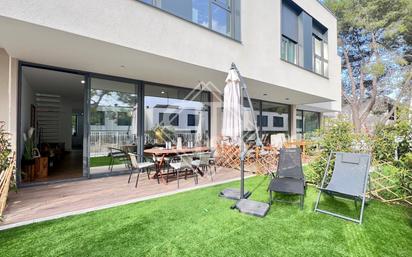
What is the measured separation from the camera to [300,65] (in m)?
9.77

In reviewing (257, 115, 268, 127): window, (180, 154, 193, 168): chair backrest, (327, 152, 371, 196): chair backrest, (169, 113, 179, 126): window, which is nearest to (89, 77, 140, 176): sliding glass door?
(169, 113, 179, 126): window

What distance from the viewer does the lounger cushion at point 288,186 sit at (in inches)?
158

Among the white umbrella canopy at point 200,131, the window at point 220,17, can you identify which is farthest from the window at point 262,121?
the window at point 220,17

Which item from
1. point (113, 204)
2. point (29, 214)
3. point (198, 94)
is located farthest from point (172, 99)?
point (29, 214)

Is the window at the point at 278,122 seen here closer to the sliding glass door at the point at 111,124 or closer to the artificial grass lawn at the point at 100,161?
the sliding glass door at the point at 111,124

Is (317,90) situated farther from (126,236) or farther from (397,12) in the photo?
(397,12)

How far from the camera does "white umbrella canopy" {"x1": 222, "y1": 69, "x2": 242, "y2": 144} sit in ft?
15.0

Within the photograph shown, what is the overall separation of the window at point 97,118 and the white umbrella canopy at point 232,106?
4.02 meters

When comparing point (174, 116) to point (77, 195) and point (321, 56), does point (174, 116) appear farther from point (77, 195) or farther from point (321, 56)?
point (321, 56)

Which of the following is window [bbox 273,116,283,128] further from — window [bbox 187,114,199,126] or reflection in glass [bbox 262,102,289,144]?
window [bbox 187,114,199,126]

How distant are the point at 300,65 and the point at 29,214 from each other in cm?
1063

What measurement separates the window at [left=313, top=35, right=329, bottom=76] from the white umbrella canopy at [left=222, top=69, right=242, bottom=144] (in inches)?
319

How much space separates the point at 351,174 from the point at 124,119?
20.9ft

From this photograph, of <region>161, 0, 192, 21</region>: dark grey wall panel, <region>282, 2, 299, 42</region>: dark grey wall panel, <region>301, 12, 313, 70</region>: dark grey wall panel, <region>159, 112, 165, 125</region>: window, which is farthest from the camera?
<region>301, 12, 313, 70</region>: dark grey wall panel
